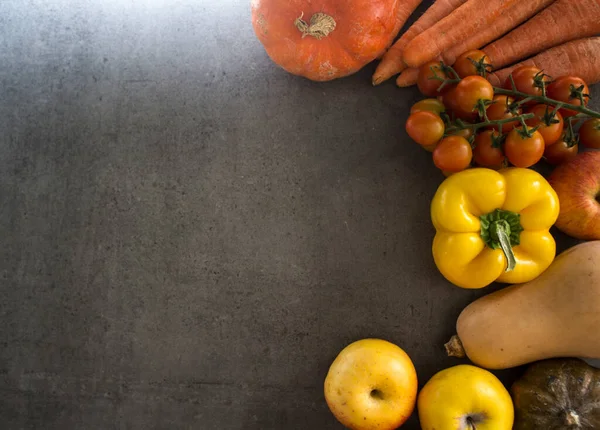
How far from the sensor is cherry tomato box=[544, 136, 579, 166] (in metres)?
1.37

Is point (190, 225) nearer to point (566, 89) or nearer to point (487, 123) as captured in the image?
point (487, 123)

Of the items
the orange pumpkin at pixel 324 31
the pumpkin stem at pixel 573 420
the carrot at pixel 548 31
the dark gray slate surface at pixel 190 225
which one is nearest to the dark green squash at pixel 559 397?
the pumpkin stem at pixel 573 420

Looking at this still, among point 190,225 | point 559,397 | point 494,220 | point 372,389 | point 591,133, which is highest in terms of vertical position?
point 591,133

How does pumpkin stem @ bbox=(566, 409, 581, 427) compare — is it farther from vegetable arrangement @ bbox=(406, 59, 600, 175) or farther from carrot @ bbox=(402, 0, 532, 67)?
carrot @ bbox=(402, 0, 532, 67)

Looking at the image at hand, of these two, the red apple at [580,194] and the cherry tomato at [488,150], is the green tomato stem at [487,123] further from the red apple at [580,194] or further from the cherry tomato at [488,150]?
the red apple at [580,194]

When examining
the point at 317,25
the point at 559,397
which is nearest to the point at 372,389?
the point at 559,397

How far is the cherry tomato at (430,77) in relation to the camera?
1385 millimetres

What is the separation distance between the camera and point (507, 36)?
1.47 meters

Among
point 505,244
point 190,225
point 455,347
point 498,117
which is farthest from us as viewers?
point 190,225

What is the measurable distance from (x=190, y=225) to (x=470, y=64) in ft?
3.24

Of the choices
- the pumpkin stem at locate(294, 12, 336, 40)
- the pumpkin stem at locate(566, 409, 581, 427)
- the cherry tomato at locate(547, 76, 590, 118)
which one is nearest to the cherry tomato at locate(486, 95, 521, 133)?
the cherry tomato at locate(547, 76, 590, 118)

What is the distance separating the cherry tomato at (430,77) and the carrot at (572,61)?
0.58 feet

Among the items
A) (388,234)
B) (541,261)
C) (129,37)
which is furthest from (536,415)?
(129,37)

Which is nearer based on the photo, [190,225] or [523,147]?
[523,147]
